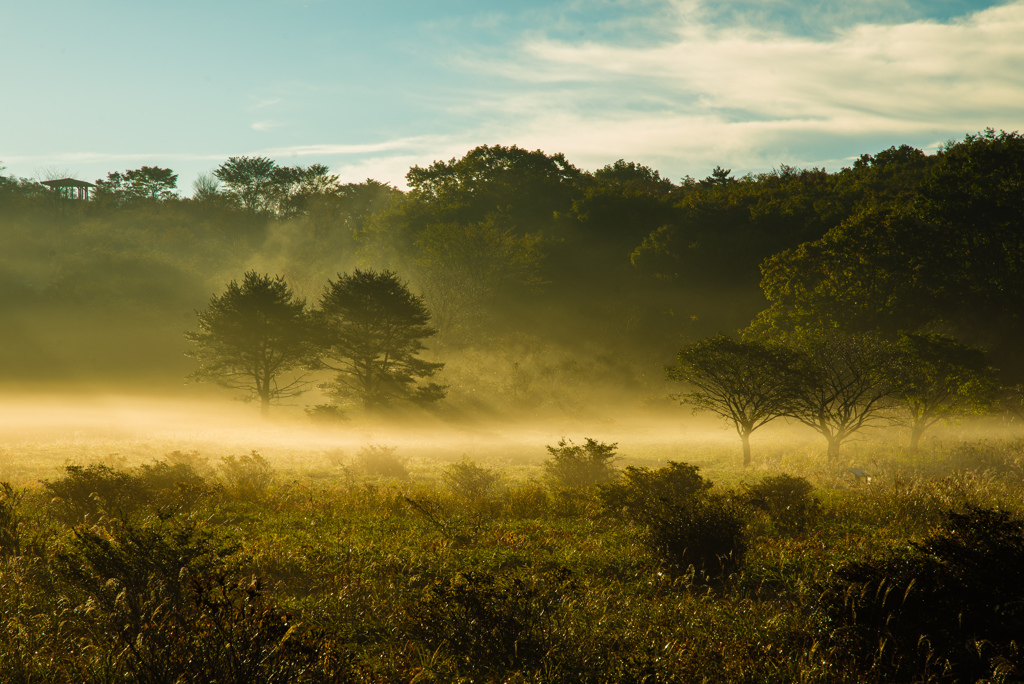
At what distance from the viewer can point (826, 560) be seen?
803 centimetres

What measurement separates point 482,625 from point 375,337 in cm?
3603

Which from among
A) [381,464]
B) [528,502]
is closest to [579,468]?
[528,502]

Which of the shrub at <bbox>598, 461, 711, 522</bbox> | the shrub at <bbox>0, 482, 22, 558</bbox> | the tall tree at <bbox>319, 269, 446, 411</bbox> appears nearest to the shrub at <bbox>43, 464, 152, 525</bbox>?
the shrub at <bbox>0, 482, 22, 558</bbox>

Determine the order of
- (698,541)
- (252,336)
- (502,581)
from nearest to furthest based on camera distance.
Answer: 1. (502,581)
2. (698,541)
3. (252,336)

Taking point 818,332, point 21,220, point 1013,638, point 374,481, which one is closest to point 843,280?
point 818,332

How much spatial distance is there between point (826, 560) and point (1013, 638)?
305 centimetres

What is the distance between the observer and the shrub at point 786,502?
34.3 feet

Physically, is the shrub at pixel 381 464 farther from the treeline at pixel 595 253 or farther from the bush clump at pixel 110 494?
the treeline at pixel 595 253

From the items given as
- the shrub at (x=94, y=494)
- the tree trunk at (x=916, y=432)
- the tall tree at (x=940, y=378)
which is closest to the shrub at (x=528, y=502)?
the shrub at (x=94, y=494)

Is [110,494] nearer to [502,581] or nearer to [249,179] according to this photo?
[502,581]

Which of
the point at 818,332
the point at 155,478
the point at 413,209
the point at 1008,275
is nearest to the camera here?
the point at 155,478

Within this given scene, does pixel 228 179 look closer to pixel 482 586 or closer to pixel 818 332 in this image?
pixel 818 332

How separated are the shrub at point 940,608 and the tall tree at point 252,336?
133 feet

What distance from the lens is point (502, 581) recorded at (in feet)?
23.0
